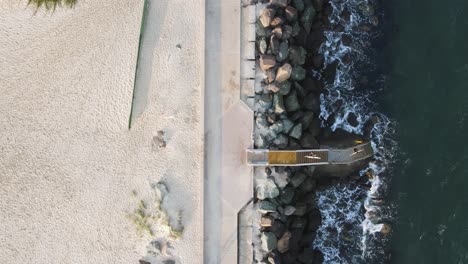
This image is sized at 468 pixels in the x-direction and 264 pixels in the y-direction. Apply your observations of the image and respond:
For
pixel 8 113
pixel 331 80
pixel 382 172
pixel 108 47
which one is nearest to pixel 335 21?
pixel 331 80

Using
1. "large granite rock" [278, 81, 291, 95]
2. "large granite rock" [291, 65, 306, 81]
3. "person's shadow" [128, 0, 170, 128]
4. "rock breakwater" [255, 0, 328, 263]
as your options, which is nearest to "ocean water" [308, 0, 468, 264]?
"rock breakwater" [255, 0, 328, 263]

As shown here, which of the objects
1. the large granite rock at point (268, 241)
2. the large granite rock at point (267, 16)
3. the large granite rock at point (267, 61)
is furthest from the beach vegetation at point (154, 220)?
the large granite rock at point (267, 16)

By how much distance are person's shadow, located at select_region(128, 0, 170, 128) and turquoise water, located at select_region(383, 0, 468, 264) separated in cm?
838

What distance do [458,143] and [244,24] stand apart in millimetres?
8692

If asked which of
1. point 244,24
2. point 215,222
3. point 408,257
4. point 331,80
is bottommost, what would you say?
point 408,257

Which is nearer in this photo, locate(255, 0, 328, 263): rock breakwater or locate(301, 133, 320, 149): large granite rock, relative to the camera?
locate(255, 0, 328, 263): rock breakwater

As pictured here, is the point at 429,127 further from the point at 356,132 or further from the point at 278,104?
the point at 278,104

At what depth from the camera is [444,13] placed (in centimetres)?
1848

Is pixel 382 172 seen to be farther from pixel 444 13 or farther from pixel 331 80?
pixel 444 13

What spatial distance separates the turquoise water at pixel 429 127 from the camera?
1823 cm

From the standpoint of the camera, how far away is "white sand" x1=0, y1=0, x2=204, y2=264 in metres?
17.4

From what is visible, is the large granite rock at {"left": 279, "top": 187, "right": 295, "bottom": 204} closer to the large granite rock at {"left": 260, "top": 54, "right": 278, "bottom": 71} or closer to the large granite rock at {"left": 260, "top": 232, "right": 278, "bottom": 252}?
the large granite rock at {"left": 260, "top": 232, "right": 278, "bottom": 252}

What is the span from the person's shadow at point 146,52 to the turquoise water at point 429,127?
838 cm

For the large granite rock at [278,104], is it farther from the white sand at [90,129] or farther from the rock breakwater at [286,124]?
the white sand at [90,129]
